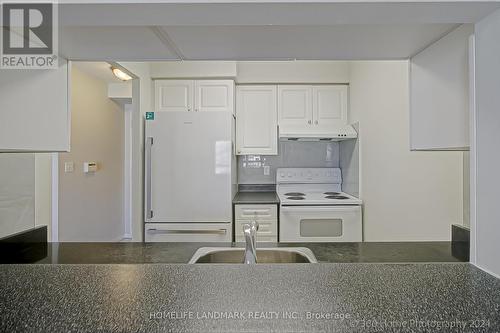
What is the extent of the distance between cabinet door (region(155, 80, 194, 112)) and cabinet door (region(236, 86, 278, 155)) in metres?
0.54

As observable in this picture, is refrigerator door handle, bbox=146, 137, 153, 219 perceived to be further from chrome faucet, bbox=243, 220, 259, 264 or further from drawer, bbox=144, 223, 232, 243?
chrome faucet, bbox=243, 220, 259, 264

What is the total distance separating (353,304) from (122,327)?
40 cm

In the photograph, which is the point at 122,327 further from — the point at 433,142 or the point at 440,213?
the point at 440,213

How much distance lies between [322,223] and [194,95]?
5.90 feet

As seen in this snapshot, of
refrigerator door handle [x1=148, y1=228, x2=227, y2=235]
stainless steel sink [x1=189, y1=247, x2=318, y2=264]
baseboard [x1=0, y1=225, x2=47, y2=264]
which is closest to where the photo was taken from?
baseboard [x1=0, y1=225, x2=47, y2=264]

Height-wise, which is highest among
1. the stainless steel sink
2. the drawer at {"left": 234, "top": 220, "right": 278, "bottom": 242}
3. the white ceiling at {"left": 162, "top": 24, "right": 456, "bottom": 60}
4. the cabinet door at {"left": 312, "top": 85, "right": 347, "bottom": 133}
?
the cabinet door at {"left": 312, "top": 85, "right": 347, "bottom": 133}

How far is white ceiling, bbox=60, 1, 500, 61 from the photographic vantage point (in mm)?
558

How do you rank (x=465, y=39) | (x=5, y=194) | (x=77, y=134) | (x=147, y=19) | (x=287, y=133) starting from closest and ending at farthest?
(x=147, y=19)
(x=465, y=39)
(x=5, y=194)
(x=287, y=133)
(x=77, y=134)

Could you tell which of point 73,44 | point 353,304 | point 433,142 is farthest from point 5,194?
point 433,142

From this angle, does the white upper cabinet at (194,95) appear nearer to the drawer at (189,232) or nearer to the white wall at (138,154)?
the white wall at (138,154)

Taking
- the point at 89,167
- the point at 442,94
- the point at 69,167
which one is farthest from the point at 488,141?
the point at 89,167

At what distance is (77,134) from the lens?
132 inches

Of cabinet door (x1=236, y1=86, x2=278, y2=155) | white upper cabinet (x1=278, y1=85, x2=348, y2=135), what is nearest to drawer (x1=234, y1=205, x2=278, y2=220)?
cabinet door (x1=236, y1=86, x2=278, y2=155)

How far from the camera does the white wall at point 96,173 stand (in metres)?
3.23
